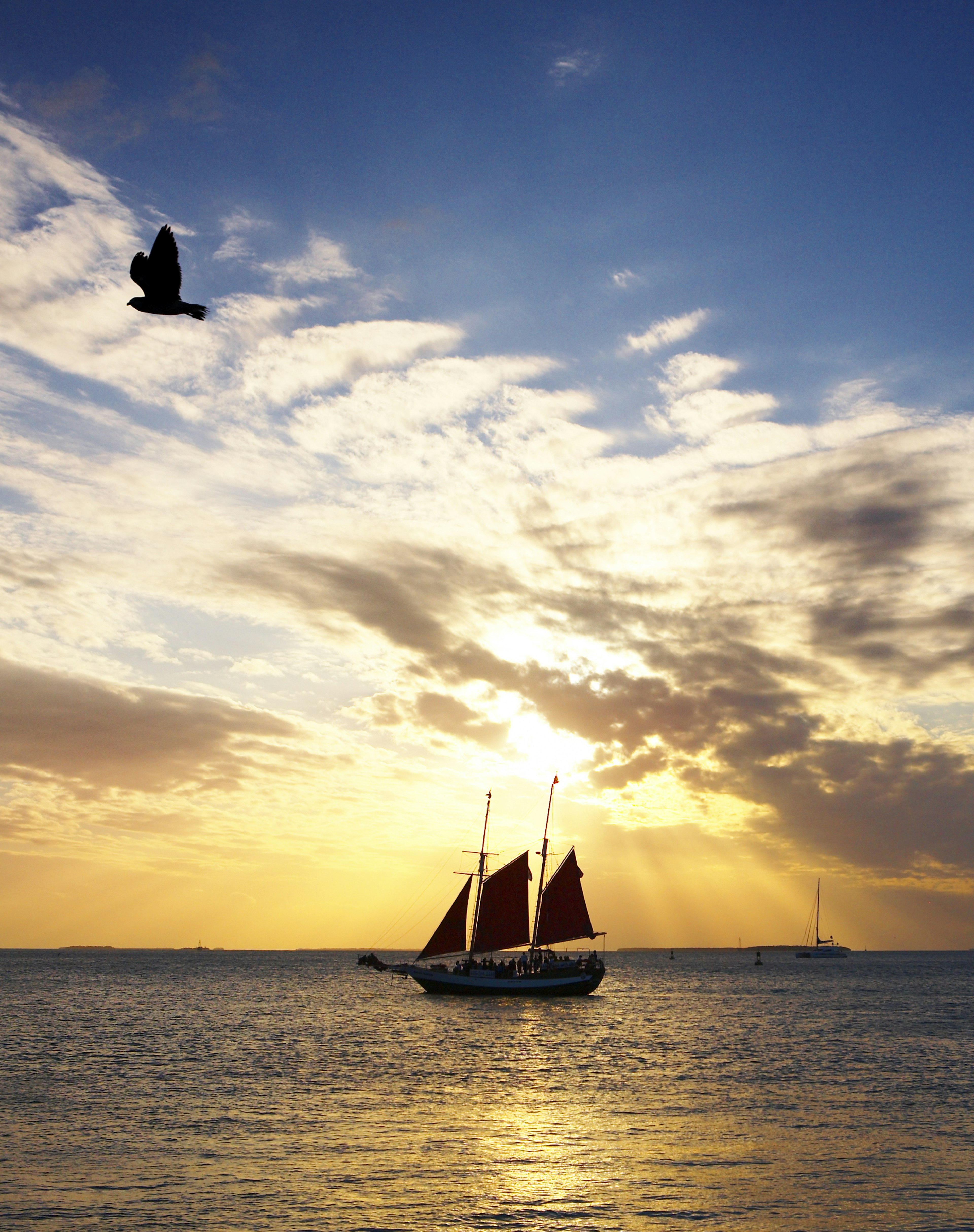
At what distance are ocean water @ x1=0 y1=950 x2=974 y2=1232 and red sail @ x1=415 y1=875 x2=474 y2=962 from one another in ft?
51.7

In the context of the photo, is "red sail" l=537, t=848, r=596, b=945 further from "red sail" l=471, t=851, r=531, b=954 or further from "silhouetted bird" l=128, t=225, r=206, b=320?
"silhouetted bird" l=128, t=225, r=206, b=320

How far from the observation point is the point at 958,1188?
26906mm

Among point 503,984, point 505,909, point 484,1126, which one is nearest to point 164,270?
point 484,1126

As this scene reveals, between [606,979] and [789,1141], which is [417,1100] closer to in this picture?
[789,1141]

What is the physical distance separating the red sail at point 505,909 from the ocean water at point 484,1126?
15231 mm

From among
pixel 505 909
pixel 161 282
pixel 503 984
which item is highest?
pixel 161 282

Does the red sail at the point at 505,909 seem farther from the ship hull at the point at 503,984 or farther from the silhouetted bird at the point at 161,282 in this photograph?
the silhouetted bird at the point at 161,282

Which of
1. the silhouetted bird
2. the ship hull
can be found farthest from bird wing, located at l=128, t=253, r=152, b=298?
the ship hull

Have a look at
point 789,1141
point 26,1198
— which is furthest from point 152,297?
point 789,1141

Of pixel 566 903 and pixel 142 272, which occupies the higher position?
pixel 142 272

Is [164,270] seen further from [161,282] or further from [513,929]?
[513,929]

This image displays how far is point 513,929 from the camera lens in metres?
94.1

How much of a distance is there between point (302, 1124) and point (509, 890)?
5968 cm

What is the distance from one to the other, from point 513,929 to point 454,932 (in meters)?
5.80
